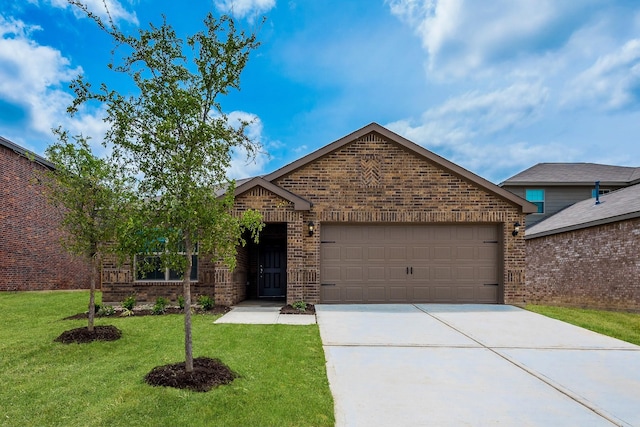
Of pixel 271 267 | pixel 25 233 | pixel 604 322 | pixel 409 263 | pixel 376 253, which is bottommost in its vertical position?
pixel 604 322

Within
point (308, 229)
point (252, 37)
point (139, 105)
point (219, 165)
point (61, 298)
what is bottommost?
point (61, 298)

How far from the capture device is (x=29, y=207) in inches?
699

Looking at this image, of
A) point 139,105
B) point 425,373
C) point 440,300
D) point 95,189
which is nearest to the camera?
point 139,105

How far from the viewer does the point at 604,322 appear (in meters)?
9.86

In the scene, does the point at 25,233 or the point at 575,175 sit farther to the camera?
the point at 575,175

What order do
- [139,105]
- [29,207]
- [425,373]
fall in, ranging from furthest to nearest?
[29,207] → [425,373] → [139,105]

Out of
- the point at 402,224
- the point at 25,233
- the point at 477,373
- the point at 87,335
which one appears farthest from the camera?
the point at 25,233

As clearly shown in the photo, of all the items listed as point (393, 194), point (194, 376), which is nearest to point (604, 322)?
point (393, 194)

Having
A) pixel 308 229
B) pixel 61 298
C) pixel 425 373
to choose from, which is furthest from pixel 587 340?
pixel 61 298

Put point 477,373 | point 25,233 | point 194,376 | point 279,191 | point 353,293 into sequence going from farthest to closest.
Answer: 1. point 25,233
2. point 353,293
3. point 279,191
4. point 477,373
5. point 194,376

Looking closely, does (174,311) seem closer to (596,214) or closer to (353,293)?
(353,293)

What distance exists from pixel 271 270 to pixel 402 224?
16.5 ft

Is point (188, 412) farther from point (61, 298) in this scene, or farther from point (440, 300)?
point (61, 298)

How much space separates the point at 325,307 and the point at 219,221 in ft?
22.1
